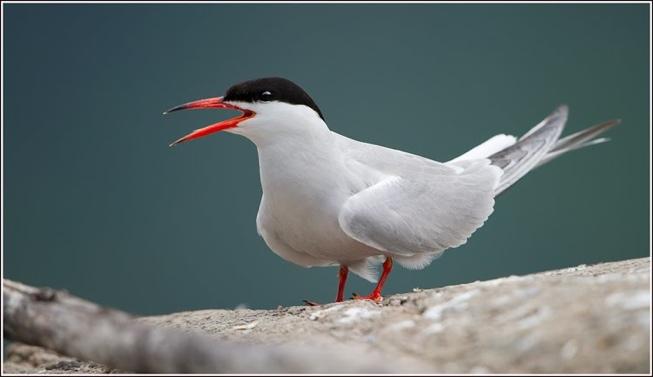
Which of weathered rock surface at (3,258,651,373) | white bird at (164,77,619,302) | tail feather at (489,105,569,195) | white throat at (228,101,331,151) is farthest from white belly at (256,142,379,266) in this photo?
tail feather at (489,105,569,195)

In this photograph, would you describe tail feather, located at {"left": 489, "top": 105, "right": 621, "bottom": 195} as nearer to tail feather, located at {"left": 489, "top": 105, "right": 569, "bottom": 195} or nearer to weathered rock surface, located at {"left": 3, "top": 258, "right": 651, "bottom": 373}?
tail feather, located at {"left": 489, "top": 105, "right": 569, "bottom": 195}

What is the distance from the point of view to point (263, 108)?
14.6 ft

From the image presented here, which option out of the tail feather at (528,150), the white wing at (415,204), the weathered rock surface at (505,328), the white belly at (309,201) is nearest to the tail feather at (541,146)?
the tail feather at (528,150)

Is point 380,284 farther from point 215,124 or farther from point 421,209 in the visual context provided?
point 215,124

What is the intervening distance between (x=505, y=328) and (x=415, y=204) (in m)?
2.06

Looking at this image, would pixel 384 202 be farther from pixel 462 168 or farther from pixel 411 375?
pixel 411 375

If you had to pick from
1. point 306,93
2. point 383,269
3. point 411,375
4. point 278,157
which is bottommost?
point 383,269

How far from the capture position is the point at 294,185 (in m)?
4.54

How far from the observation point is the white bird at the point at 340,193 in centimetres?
450

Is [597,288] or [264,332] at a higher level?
[597,288]

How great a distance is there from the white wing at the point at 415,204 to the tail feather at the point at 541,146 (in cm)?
23

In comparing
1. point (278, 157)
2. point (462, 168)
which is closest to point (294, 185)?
point (278, 157)

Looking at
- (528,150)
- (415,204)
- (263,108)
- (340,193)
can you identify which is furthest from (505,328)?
(528,150)

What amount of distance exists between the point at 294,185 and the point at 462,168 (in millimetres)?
1495
